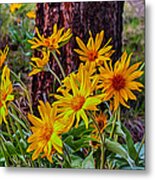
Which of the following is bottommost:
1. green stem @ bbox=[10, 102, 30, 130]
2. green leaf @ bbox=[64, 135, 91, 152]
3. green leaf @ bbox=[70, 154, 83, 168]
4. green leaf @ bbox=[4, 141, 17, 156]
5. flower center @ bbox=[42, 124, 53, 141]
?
green leaf @ bbox=[70, 154, 83, 168]

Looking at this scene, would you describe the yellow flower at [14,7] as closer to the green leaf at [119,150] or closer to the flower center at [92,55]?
the flower center at [92,55]

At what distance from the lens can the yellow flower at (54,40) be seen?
173 centimetres

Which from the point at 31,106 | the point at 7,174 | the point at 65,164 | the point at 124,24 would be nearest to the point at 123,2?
the point at 124,24

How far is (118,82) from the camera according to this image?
1686mm

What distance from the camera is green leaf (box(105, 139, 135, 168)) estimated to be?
1676 millimetres

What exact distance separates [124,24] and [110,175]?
574 mm

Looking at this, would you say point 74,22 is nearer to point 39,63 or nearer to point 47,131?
point 39,63

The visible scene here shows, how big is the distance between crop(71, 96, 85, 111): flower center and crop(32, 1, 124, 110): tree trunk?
10cm

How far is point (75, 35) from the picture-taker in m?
1.72

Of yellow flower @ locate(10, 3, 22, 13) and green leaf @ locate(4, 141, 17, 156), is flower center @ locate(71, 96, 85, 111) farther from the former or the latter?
yellow flower @ locate(10, 3, 22, 13)

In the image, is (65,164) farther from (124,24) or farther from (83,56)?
(124,24)

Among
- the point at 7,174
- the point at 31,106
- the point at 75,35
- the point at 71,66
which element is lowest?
the point at 7,174

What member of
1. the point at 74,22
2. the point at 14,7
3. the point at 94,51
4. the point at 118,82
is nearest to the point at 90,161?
the point at 118,82

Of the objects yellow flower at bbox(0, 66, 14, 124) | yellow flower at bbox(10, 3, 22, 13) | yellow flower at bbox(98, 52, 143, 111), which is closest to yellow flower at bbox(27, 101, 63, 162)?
yellow flower at bbox(0, 66, 14, 124)
